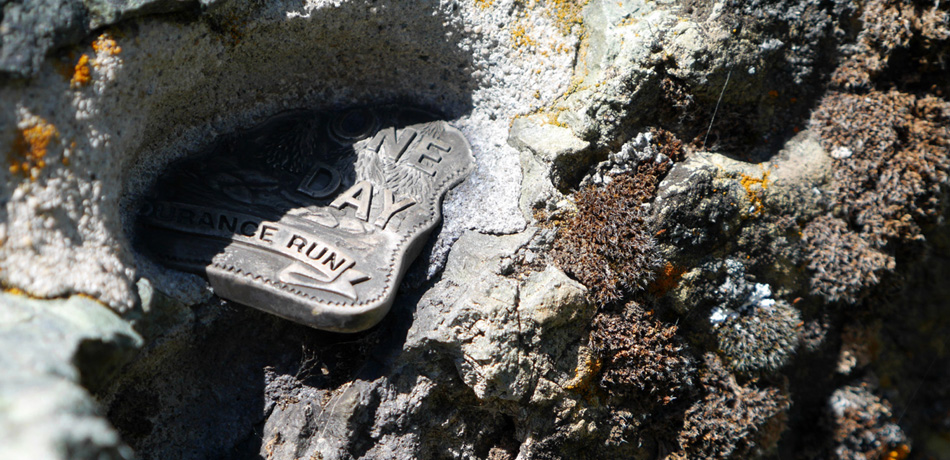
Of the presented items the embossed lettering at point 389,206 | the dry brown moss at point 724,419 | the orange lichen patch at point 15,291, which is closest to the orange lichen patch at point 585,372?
the dry brown moss at point 724,419

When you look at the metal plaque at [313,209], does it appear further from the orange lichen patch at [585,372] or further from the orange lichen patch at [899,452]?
the orange lichen patch at [899,452]

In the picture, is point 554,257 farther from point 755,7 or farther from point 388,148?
point 755,7

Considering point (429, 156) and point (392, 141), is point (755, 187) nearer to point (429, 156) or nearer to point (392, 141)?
point (429, 156)

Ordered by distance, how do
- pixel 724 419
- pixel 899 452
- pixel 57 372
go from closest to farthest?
pixel 57 372, pixel 724 419, pixel 899 452

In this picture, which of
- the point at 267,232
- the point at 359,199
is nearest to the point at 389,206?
the point at 359,199

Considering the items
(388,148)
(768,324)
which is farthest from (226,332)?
(768,324)

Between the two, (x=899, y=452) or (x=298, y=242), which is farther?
(x=899, y=452)
